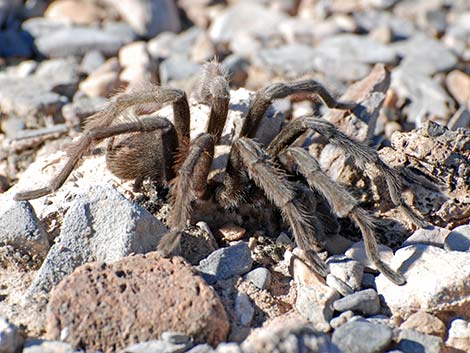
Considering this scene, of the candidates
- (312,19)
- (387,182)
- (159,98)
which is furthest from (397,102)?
(159,98)

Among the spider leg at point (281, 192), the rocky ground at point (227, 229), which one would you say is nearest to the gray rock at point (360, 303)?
the rocky ground at point (227, 229)

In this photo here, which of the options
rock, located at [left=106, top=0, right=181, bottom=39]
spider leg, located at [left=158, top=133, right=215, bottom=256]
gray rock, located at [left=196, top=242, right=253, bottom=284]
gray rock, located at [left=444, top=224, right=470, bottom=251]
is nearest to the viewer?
spider leg, located at [left=158, top=133, right=215, bottom=256]

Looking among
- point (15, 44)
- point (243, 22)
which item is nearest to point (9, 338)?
point (15, 44)

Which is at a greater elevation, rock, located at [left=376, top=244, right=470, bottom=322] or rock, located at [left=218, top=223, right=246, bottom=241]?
rock, located at [left=376, top=244, right=470, bottom=322]

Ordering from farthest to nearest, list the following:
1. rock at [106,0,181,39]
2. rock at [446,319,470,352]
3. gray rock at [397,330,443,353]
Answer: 1. rock at [106,0,181,39]
2. rock at [446,319,470,352]
3. gray rock at [397,330,443,353]

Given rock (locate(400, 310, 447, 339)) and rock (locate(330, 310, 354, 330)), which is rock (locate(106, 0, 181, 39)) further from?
rock (locate(400, 310, 447, 339))

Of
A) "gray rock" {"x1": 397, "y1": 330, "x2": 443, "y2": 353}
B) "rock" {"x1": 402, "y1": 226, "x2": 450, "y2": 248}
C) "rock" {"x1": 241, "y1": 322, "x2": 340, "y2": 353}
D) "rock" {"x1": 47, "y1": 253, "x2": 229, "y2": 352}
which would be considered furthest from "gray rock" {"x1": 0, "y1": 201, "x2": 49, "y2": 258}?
"rock" {"x1": 402, "y1": 226, "x2": 450, "y2": 248}
